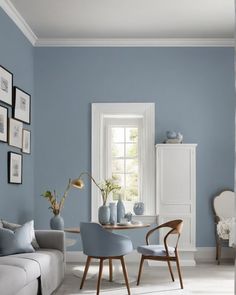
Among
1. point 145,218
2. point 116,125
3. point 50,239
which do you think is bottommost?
point 50,239

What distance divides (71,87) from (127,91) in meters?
0.79

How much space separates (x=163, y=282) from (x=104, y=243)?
108cm

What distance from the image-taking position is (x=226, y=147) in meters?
7.79

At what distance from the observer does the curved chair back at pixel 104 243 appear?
17.9 feet

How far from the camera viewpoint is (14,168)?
6613mm

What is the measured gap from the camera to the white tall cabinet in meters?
7.48

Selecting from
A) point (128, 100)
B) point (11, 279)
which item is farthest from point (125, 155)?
point (11, 279)

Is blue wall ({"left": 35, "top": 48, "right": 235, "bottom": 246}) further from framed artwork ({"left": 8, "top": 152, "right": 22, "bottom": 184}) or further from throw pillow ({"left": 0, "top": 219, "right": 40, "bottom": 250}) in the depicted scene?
throw pillow ({"left": 0, "top": 219, "right": 40, "bottom": 250})

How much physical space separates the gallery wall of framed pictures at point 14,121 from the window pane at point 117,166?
51.7 inches

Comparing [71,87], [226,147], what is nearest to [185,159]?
[226,147]

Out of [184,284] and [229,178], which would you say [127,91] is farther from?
[184,284]

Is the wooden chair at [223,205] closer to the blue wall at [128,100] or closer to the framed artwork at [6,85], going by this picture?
the blue wall at [128,100]

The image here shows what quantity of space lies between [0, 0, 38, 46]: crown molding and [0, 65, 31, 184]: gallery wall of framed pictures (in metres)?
0.71

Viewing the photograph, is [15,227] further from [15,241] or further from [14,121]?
[14,121]
